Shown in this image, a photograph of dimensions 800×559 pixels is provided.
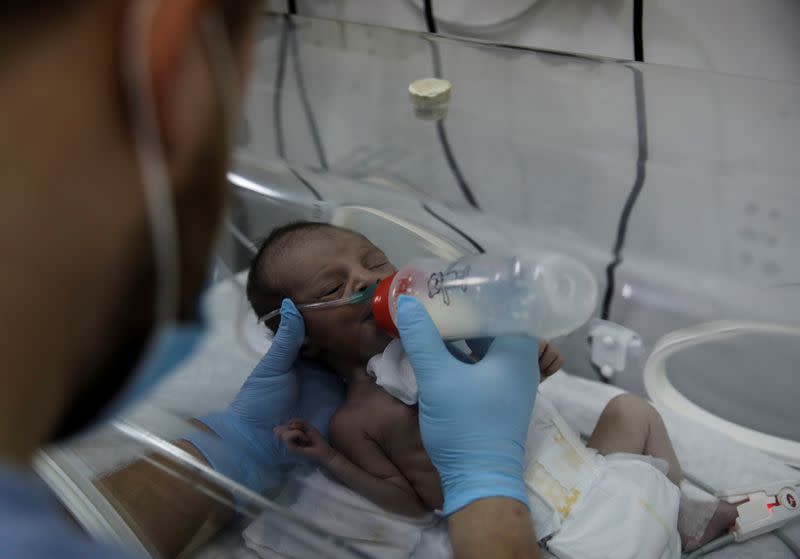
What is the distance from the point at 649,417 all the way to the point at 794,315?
0.32 metres

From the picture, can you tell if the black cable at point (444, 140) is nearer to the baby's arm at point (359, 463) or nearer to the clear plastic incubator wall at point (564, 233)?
the clear plastic incubator wall at point (564, 233)

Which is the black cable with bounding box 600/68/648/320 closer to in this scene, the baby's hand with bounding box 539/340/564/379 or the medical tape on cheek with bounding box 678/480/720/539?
the baby's hand with bounding box 539/340/564/379

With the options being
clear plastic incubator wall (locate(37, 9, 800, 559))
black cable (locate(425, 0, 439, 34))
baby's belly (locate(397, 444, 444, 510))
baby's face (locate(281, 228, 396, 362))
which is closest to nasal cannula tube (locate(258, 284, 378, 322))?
baby's face (locate(281, 228, 396, 362))

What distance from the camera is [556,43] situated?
1.49 m

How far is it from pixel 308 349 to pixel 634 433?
1.75 ft

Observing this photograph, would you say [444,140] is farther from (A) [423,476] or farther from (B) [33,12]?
(B) [33,12]

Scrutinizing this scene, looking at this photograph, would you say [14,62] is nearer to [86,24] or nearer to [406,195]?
[86,24]

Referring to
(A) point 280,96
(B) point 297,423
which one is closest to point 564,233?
(B) point 297,423

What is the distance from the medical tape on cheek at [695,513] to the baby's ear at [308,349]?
597 millimetres

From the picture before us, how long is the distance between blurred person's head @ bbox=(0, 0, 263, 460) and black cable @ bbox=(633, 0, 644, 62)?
3.70 feet

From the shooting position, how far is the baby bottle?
0.95 metres

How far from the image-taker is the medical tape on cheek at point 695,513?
3.40 ft

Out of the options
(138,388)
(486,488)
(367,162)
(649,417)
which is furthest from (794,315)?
(138,388)

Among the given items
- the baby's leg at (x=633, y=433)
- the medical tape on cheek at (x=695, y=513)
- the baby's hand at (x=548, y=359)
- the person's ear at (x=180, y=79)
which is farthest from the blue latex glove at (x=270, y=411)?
the person's ear at (x=180, y=79)
